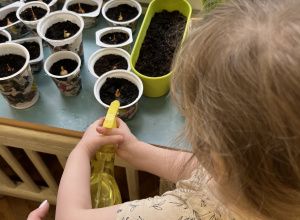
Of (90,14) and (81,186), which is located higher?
(90,14)

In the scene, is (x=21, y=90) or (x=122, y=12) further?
(x=122, y=12)

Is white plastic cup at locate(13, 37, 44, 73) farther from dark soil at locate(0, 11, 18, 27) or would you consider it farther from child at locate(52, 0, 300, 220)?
child at locate(52, 0, 300, 220)

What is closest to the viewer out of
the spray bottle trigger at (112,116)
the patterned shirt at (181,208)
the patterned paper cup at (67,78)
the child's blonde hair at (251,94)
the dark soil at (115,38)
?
the child's blonde hair at (251,94)

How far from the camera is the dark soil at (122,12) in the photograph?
2.97ft

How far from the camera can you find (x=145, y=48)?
2.78 ft

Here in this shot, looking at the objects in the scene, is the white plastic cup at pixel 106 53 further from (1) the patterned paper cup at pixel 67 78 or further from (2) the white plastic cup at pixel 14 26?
(2) the white plastic cup at pixel 14 26

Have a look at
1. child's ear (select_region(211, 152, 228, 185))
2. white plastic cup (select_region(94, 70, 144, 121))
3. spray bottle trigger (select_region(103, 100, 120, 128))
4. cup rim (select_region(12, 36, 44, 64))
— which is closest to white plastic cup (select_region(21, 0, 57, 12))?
cup rim (select_region(12, 36, 44, 64))

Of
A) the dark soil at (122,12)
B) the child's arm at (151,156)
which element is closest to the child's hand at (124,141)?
the child's arm at (151,156)

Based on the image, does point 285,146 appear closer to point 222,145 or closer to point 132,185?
point 222,145

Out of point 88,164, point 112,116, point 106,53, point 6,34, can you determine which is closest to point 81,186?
point 88,164

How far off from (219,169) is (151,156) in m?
0.28

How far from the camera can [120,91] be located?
0.75 meters

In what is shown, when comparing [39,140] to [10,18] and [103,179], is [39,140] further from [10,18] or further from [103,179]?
[10,18]

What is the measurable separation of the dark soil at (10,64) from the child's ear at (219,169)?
1.76 ft
